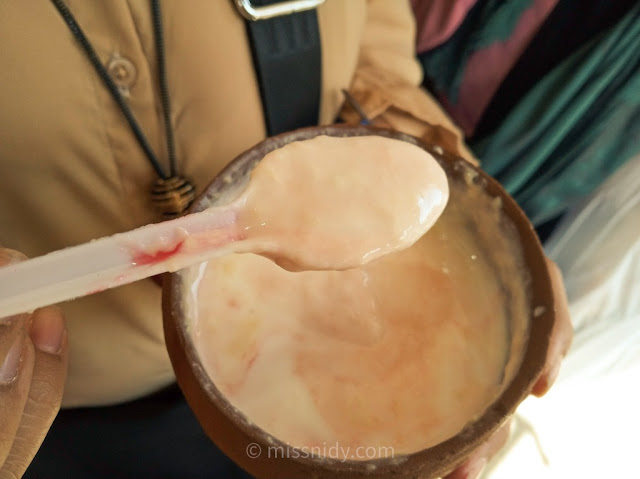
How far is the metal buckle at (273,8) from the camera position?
40 cm

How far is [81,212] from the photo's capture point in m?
0.43

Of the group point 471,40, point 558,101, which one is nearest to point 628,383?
point 558,101

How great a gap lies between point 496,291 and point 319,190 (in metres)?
0.18

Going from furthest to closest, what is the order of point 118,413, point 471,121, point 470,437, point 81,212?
point 471,121 → point 118,413 → point 81,212 → point 470,437

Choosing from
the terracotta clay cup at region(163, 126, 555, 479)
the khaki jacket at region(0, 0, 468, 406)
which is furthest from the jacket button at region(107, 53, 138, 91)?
the terracotta clay cup at region(163, 126, 555, 479)

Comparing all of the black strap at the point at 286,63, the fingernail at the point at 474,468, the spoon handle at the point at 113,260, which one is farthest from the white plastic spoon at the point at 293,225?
the fingernail at the point at 474,468

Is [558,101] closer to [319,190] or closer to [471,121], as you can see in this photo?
[471,121]

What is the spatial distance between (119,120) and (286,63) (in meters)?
0.14

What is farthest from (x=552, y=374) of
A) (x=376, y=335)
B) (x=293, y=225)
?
(x=293, y=225)

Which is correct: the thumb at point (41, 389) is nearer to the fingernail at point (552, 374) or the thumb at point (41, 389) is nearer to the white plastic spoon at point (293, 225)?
the white plastic spoon at point (293, 225)

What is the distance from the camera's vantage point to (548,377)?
1.29 ft

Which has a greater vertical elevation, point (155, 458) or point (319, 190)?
point (319, 190)

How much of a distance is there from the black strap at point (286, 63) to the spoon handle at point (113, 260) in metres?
0.18

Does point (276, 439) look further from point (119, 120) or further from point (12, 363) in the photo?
point (119, 120)
